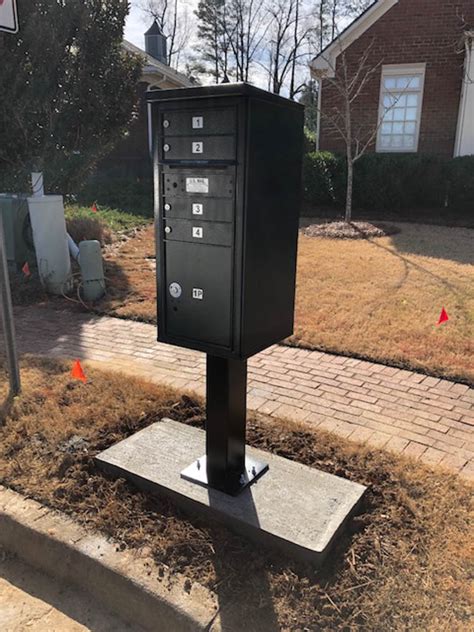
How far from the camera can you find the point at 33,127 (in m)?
7.13

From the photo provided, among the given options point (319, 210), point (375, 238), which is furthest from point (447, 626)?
point (319, 210)

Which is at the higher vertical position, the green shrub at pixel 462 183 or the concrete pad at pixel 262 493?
the green shrub at pixel 462 183

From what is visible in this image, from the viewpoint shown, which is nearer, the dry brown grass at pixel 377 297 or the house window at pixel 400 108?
the dry brown grass at pixel 377 297

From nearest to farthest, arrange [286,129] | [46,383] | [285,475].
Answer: [286,129] < [285,475] < [46,383]

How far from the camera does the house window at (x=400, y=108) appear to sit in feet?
42.8

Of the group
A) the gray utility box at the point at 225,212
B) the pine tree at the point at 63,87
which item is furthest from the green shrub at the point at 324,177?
the gray utility box at the point at 225,212

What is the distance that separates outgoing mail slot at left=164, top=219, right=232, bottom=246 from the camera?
2.18m

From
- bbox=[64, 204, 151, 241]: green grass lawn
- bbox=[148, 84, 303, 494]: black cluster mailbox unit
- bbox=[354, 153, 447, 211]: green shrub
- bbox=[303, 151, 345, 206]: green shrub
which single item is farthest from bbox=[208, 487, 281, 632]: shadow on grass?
bbox=[303, 151, 345, 206]: green shrub

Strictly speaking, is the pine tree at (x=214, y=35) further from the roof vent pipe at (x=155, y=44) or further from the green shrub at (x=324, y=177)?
the green shrub at (x=324, y=177)

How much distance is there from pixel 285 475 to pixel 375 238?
7.98 meters

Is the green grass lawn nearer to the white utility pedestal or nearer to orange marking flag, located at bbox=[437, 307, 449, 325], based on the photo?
the white utility pedestal

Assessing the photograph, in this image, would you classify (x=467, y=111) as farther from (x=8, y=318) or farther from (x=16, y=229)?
(x=8, y=318)

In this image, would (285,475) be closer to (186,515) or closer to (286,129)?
(186,515)

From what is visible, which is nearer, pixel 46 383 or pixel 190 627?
pixel 190 627
